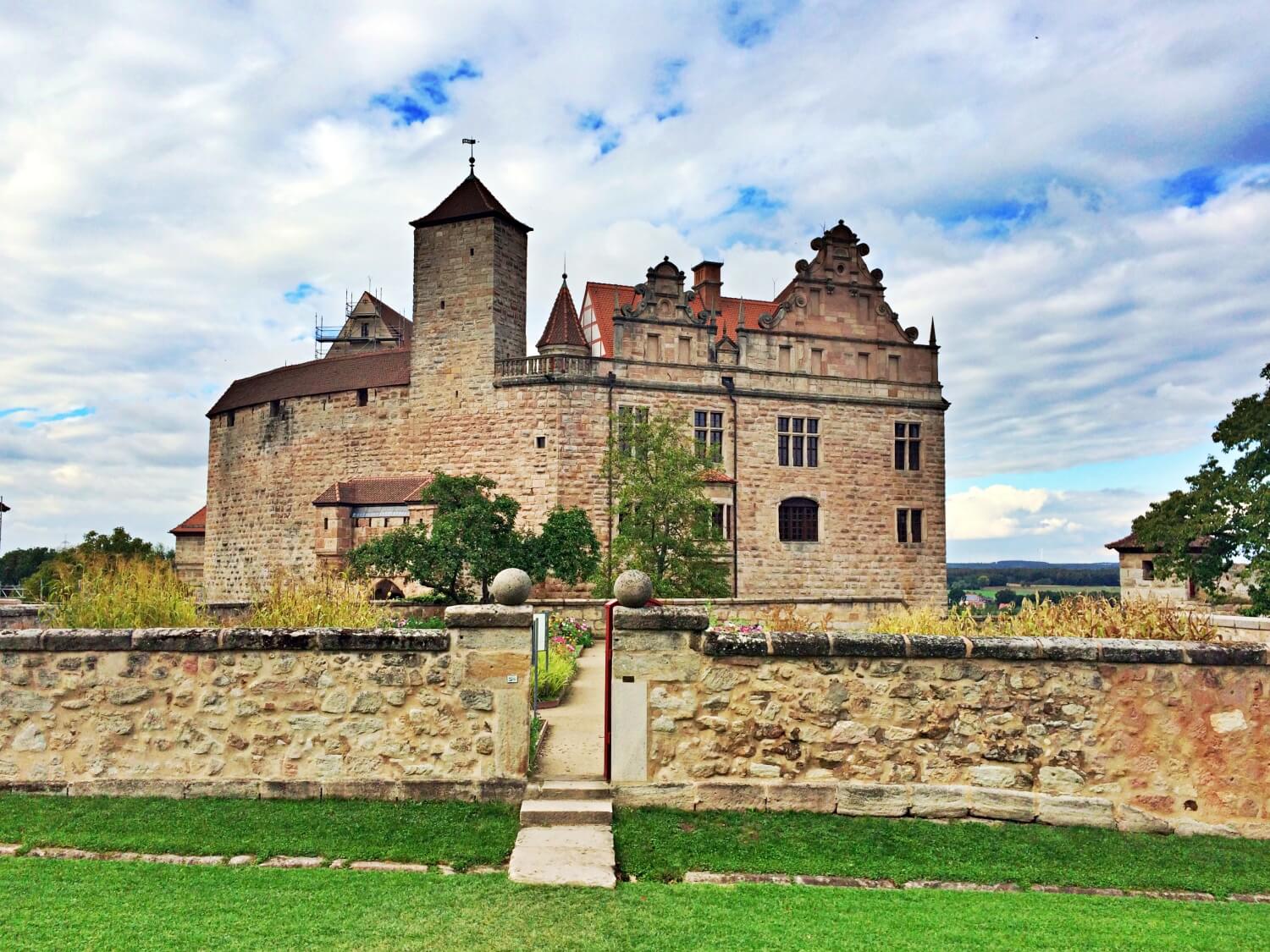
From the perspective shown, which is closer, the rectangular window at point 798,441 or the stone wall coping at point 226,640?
the stone wall coping at point 226,640

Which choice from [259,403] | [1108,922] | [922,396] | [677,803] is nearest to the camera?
[1108,922]

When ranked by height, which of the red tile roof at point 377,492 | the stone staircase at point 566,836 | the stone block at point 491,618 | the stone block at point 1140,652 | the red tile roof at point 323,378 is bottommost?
the stone staircase at point 566,836

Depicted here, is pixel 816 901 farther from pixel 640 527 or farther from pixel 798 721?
pixel 640 527

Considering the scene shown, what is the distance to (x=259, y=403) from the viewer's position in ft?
124

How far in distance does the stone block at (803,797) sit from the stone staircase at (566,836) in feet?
4.06

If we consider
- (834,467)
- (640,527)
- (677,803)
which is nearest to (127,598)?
(677,803)

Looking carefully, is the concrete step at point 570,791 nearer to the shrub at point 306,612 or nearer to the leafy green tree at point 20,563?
the shrub at point 306,612

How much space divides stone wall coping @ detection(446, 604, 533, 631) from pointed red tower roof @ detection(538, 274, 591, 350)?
81.5 ft

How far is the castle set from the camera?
3077cm

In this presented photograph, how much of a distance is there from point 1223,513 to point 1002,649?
2531cm

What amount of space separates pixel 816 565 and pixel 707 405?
268 inches

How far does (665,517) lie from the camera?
2695cm

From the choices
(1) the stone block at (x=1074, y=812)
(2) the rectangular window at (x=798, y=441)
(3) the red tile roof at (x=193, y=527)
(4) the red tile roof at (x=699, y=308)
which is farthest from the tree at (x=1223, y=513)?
(3) the red tile roof at (x=193, y=527)

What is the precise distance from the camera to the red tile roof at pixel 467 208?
31875mm
